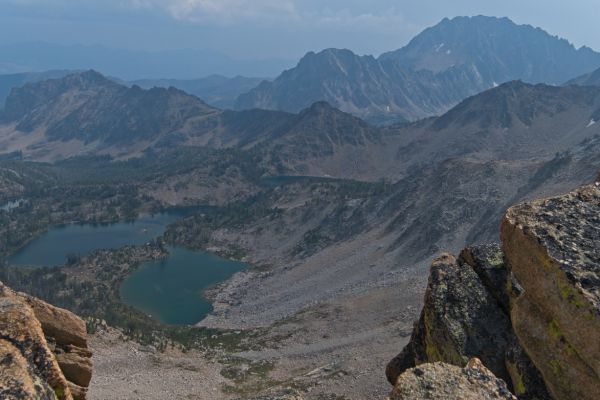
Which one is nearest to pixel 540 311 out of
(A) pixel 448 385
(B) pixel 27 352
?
(A) pixel 448 385

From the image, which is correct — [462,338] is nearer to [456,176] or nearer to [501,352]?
[501,352]

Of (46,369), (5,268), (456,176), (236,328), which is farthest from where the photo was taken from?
(5,268)

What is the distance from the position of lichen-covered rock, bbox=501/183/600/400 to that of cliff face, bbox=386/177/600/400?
0.09ft

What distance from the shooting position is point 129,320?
104938mm

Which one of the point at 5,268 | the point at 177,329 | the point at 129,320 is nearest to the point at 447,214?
the point at 177,329

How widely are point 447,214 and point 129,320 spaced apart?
2855 inches

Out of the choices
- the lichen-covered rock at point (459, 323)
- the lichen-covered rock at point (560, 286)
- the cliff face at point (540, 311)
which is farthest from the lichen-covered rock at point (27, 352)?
the lichen-covered rock at point (459, 323)

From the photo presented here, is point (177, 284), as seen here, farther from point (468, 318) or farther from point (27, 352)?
point (27, 352)

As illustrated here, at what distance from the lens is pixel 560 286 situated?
14711mm

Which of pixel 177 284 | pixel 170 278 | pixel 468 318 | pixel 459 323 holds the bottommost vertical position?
pixel 170 278

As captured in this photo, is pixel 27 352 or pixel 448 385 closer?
pixel 448 385

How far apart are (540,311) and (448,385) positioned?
491cm

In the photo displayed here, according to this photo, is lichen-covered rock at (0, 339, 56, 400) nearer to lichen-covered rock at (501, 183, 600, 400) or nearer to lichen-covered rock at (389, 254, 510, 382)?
lichen-covered rock at (501, 183, 600, 400)

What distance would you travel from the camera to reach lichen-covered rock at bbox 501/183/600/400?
558 inches
